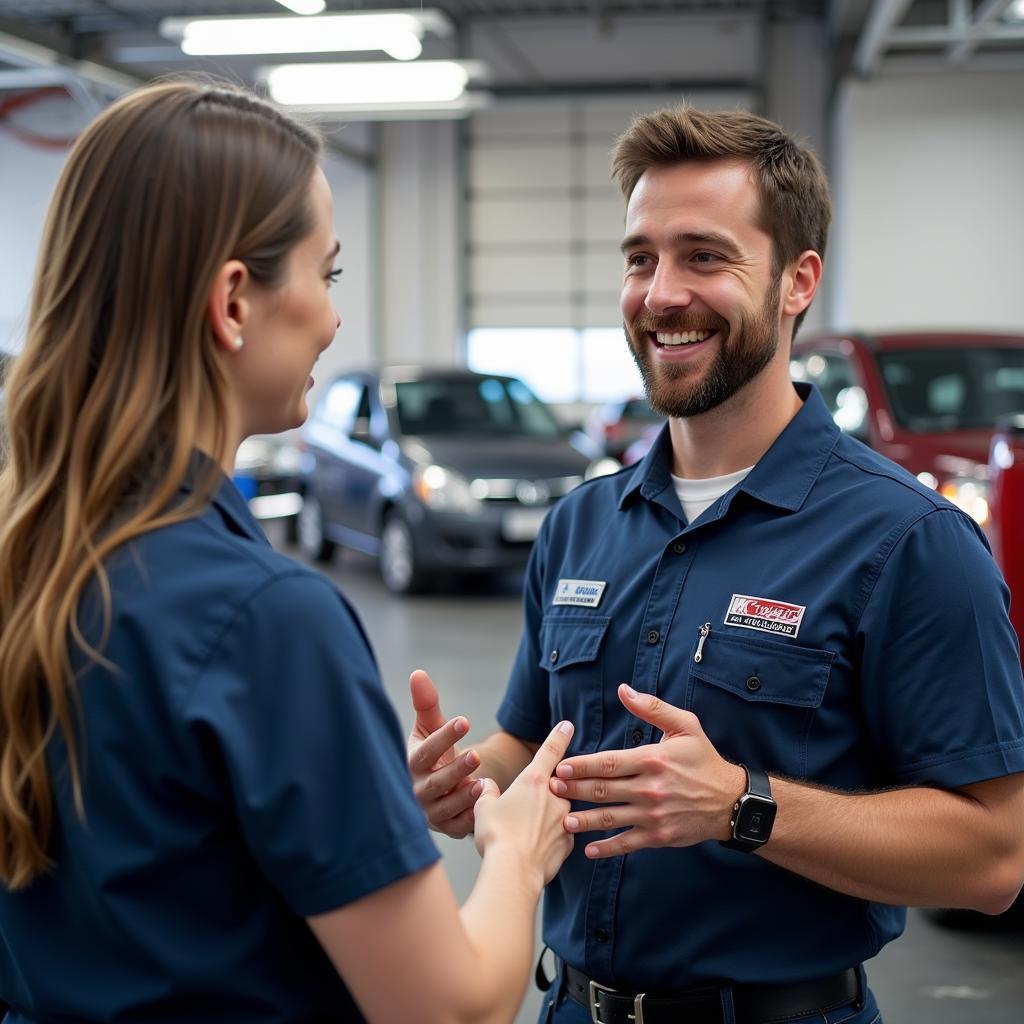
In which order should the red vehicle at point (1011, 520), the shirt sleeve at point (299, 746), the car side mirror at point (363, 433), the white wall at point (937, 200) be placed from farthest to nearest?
the white wall at point (937, 200)
the car side mirror at point (363, 433)
the red vehicle at point (1011, 520)
the shirt sleeve at point (299, 746)

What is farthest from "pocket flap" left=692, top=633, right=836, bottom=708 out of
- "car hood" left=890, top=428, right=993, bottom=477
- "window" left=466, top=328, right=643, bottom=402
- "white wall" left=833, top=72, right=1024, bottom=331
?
"window" left=466, top=328, right=643, bottom=402

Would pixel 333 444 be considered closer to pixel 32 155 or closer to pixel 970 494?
pixel 970 494

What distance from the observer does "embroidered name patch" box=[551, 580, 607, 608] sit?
2010mm

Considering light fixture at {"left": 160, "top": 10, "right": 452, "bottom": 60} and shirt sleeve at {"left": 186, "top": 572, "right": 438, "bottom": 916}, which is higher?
light fixture at {"left": 160, "top": 10, "right": 452, "bottom": 60}

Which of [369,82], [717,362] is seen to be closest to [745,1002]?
[717,362]

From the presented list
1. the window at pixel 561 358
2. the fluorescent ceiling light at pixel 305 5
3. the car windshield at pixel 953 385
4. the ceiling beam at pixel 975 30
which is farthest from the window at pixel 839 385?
the window at pixel 561 358

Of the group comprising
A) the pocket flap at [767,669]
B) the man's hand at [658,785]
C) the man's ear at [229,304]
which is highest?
the man's ear at [229,304]

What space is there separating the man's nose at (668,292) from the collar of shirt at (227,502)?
0.96m

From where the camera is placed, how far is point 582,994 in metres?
1.85

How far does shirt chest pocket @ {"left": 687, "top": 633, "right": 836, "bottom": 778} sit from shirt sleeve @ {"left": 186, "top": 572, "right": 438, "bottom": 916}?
77 centimetres

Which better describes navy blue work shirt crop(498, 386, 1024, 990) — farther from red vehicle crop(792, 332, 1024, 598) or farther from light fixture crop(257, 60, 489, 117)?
light fixture crop(257, 60, 489, 117)

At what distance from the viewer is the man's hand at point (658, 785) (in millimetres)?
1545

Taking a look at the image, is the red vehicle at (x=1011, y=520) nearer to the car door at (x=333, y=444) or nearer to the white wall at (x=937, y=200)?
the car door at (x=333, y=444)

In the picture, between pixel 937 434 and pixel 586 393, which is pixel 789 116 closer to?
pixel 586 393
